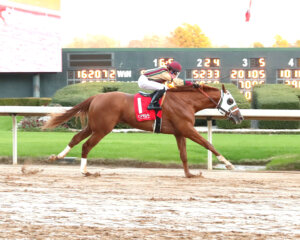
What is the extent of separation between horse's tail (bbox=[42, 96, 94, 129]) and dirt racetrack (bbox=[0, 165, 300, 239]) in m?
0.65

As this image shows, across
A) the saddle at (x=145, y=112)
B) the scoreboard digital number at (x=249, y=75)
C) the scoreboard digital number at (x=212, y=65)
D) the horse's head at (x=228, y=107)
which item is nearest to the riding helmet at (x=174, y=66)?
the saddle at (x=145, y=112)

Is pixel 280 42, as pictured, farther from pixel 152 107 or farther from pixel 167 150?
pixel 152 107

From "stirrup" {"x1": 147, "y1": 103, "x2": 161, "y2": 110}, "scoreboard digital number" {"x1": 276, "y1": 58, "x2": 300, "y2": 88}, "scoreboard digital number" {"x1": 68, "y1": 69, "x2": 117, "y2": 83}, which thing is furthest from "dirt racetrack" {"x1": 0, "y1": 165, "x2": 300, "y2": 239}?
"scoreboard digital number" {"x1": 68, "y1": 69, "x2": 117, "y2": 83}

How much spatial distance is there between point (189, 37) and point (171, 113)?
39086mm

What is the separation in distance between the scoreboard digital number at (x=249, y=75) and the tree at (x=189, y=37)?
25176 millimetres

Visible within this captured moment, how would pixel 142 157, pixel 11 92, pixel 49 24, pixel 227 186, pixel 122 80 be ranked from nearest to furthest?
1. pixel 227 186
2. pixel 142 157
3. pixel 122 80
4. pixel 11 92
5. pixel 49 24

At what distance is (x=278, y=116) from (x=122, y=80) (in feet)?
43.2

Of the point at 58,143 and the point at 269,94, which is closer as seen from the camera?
the point at 58,143

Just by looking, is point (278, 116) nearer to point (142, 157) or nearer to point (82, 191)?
point (142, 157)

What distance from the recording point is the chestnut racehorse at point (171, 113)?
Answer: 756 cm

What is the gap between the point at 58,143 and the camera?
11.9 metres

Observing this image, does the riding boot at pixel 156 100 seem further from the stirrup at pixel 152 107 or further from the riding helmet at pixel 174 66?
the riding helmet at pixel 174 66

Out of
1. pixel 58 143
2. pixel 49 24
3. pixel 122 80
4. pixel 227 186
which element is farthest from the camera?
pixel 49 24

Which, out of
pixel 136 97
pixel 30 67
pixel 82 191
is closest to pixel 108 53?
pixel 30 67
